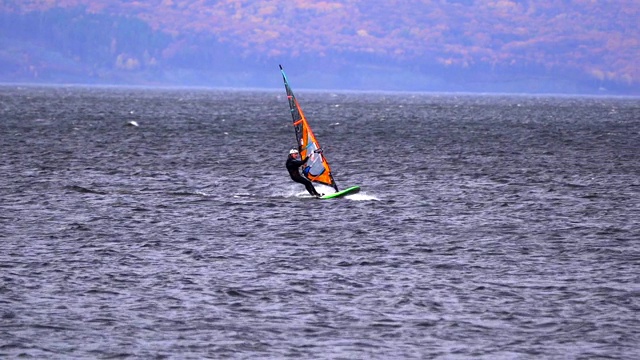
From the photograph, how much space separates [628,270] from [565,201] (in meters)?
15.5

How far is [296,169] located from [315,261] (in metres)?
13.9

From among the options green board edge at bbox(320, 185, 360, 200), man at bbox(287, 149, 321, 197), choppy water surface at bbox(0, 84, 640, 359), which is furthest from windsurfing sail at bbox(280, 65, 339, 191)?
choppy water surface at bbox(0, 84, 640, 359)

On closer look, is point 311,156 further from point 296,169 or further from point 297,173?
point 296,169

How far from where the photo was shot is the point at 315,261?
31719 mm

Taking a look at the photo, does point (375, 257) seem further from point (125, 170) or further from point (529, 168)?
point (529, 168)

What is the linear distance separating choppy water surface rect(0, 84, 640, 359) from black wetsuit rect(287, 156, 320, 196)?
1.63ft

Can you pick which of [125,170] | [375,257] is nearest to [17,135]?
[125,170]

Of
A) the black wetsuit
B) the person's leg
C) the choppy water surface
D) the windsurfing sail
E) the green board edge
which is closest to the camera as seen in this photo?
the choppy water surface

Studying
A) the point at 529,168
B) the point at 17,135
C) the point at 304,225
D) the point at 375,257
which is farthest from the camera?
the point at 17,135

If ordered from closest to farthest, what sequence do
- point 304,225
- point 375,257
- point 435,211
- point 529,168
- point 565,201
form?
point 375,257 < point 304,225 < point 435,211 < point 565,201 < point 529,168

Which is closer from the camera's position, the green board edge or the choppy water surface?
the choppy water surface

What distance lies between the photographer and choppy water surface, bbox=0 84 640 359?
77.5ft

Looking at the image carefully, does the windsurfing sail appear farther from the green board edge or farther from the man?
the green board edge

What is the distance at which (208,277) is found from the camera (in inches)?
1153
